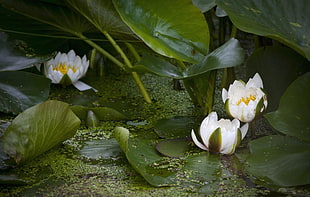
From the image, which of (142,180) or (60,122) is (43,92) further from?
(142,180)

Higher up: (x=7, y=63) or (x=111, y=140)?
(x=7, y=63)

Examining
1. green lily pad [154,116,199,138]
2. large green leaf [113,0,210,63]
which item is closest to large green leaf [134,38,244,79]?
large green leaf [113,0,210,63]

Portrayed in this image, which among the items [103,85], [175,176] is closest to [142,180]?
[175,176]

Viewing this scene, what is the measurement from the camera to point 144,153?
113 cm

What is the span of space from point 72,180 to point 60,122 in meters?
0.16

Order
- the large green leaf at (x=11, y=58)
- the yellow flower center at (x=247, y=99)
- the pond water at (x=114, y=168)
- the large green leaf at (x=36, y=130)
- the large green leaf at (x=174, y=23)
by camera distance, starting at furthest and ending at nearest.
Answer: the large green leaf at (x=11, y=58) → the large green leaf at (x=174, y=23) → the yellow flower center at (x=247, y=99) → the large green leaf at (x=36, y=130) → the pond water at (x=114, y=168)

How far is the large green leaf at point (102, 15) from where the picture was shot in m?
1.38

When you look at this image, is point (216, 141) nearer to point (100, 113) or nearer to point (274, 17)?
point (274, 17)

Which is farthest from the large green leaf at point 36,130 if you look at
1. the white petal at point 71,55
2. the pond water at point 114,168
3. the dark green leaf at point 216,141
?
the white petal at point 71,55

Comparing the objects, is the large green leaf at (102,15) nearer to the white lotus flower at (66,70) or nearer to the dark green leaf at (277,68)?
the white lotus flower at (66,70)

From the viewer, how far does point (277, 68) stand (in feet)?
4.24

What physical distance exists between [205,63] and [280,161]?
0.34 m

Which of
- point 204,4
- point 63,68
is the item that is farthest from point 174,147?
point 63,68

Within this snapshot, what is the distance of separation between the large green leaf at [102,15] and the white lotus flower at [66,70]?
0.27 m
